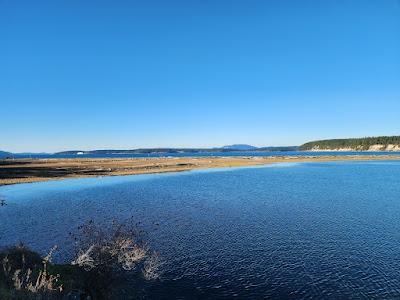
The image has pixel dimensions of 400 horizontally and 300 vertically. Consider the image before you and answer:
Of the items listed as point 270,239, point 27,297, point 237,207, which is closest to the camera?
point 27,297

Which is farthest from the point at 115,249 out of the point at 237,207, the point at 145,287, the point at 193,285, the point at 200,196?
the point at 200,196

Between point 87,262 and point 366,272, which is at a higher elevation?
point 87,262

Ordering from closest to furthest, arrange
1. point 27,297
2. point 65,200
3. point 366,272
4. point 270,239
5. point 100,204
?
point 27,297, point 366,272, point 270,239, point 100,204, point 65,200

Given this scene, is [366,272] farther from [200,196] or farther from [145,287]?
[200,196]

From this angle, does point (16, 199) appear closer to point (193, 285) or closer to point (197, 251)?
point (197, 251)

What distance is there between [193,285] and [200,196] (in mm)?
36805

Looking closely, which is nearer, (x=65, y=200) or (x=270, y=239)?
(x=270, y=239)

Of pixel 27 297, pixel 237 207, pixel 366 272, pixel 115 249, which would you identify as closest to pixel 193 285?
pixel 115 249

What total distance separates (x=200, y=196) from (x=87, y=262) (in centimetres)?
3895

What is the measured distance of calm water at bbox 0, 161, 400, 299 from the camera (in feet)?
70.7

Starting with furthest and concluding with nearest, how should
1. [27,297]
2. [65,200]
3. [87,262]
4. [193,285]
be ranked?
[65,200] → [193,285] → [87,262] → [27,297]

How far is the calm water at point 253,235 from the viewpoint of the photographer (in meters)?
21.6

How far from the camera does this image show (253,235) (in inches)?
1282

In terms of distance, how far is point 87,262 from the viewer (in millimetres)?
19922
